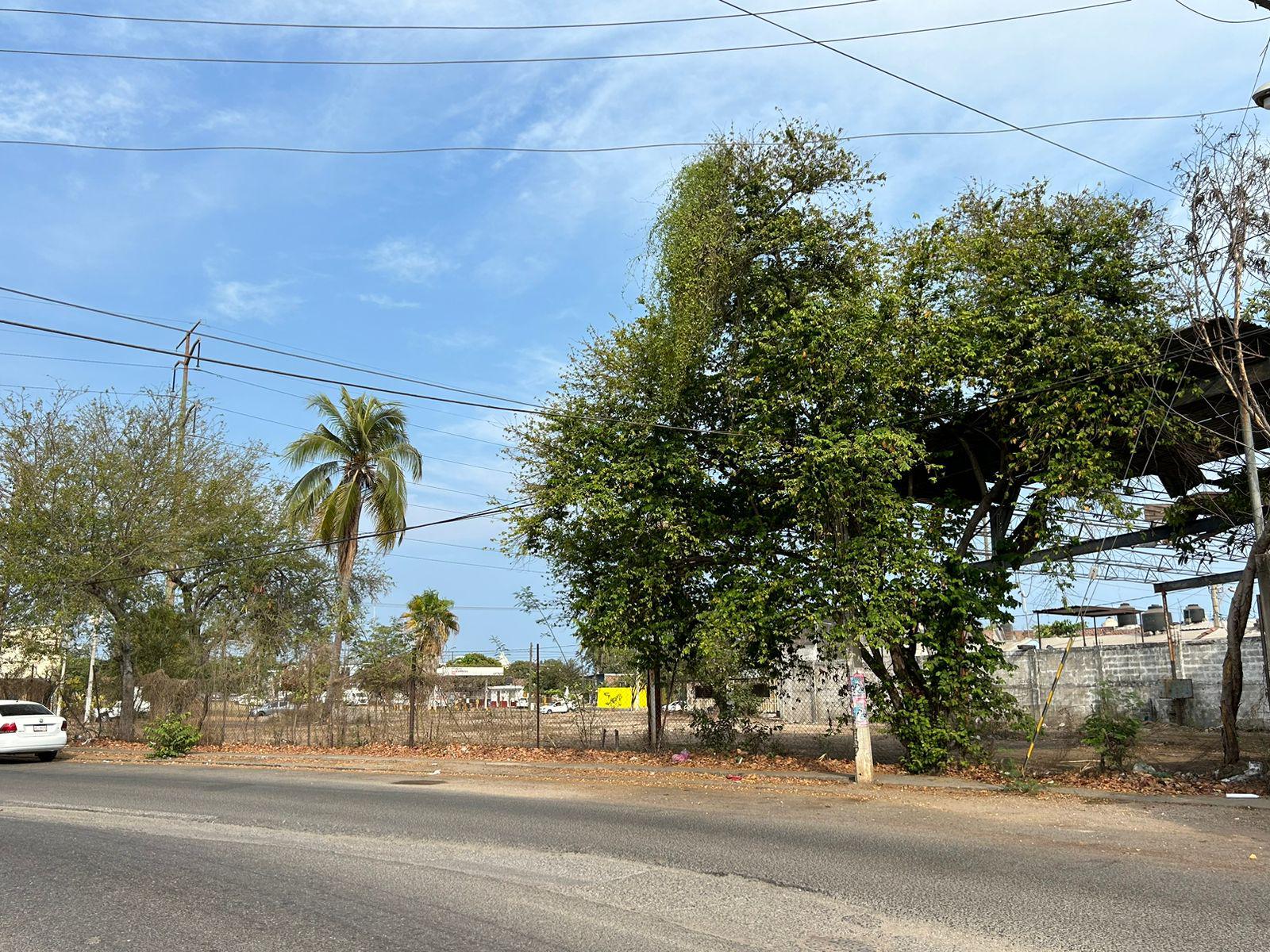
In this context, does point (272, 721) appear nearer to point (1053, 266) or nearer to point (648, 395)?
point (648, 395)

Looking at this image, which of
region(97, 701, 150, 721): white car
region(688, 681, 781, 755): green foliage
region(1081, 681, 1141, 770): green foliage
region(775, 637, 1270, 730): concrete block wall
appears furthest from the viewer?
region(97, 701, 150, 721): white car

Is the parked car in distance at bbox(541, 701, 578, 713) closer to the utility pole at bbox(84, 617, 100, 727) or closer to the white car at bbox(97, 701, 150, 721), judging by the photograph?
the white car at bbox(97, 701, 150, 721)

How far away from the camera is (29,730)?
21281 millimetres

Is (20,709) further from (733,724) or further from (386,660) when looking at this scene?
(733,724)

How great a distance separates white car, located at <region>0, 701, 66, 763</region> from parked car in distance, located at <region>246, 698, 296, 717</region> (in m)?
4.75

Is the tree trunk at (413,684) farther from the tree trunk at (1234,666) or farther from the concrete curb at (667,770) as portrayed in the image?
the tree trunk at (1234,666)

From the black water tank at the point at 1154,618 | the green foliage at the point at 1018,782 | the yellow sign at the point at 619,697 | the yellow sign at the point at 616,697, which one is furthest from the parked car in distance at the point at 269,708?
the black water tank at the point at 1154,618

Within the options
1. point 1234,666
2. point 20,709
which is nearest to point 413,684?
point 20,709

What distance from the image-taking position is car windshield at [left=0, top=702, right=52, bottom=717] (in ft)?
70.2

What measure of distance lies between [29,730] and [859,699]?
59.4ft

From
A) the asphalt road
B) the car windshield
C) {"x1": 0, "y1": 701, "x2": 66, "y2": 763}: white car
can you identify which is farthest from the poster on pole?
the car windshield

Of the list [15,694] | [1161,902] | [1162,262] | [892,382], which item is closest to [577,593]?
[892,382]

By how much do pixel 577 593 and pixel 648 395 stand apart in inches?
161

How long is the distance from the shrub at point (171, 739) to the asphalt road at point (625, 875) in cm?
1013
